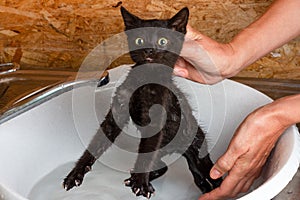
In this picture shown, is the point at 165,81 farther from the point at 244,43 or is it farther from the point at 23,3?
the point at 23,3

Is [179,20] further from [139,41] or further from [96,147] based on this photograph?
[96,147]

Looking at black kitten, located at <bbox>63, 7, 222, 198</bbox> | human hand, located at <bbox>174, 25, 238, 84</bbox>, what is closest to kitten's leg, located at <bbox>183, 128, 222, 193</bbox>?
black kitten, located at <bbox>63, 7, 222, 198</bbox>

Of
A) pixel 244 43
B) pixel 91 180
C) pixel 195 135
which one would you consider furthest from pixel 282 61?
pixel 91 180

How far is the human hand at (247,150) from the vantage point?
35.7 inches

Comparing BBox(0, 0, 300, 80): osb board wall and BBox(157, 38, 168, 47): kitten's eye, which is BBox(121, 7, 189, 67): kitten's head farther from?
BBox(0, 0, 300, 80): osb board wall

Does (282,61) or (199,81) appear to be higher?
(199,81)

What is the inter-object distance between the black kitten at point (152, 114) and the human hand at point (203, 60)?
3 centimetres

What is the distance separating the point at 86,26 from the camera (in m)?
1.34

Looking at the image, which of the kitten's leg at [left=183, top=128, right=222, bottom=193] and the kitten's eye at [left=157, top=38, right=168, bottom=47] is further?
the kitten's leg at [left=183, top=128, right=222, bottom=193]

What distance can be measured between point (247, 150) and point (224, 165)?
0.04m

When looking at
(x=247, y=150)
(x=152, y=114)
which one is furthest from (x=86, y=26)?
(x=247, y=150)

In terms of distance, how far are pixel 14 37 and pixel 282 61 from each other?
64cm

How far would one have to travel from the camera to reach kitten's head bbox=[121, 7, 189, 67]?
87cm

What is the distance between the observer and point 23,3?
1346mm
